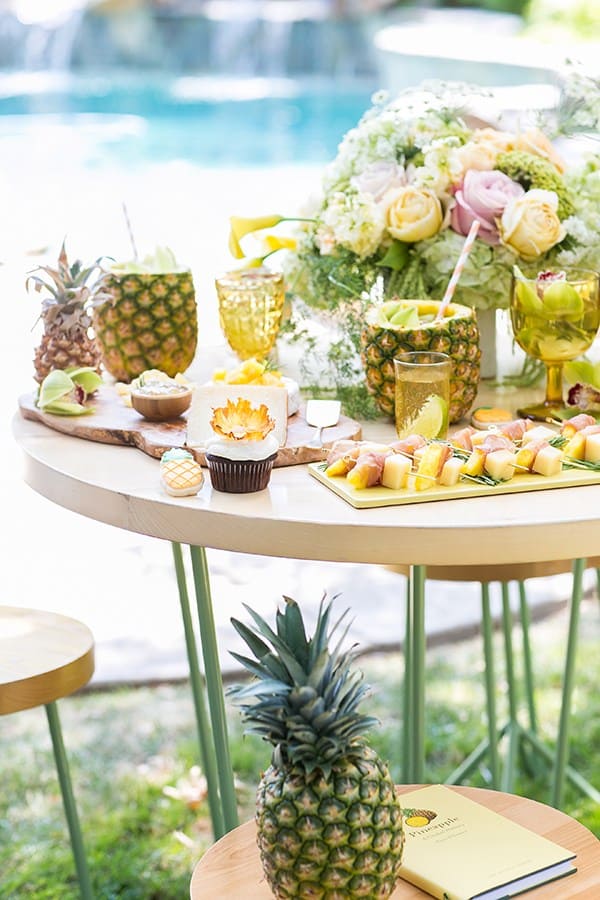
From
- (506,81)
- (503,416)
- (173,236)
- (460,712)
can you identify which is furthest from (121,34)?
(503,416)

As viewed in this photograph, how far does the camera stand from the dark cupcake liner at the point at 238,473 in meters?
1.38

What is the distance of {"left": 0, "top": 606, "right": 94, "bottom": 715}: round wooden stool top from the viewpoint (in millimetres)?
1731

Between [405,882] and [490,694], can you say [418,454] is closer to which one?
[405,882]

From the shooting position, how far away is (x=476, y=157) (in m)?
1.79

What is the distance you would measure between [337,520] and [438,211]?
2.13 ft

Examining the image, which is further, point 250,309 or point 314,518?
point 250,309

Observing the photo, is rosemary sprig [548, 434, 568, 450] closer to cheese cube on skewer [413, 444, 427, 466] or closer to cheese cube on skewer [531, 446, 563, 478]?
cheese cube on skewer [531, 446, 563, 478]

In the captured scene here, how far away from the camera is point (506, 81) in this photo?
8.12m

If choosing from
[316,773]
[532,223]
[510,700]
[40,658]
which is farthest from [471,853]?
[510,700]

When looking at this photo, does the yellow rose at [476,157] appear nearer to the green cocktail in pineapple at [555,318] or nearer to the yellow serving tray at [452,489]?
the green cocktail in pineapple at [555,318]

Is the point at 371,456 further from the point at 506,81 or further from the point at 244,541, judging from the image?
the point at 506,81

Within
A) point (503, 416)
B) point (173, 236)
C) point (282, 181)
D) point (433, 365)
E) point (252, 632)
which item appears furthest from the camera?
point (282, 181)

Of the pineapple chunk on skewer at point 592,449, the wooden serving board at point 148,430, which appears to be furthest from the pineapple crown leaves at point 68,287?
the pineapple chunk on skewer at point 592,449

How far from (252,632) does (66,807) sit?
3.28ft
